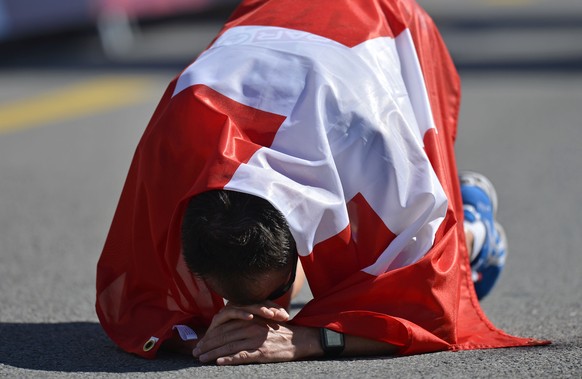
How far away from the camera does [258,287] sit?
248cm

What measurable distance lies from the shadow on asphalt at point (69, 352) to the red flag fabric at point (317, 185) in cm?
6

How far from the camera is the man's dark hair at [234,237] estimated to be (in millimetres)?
2393

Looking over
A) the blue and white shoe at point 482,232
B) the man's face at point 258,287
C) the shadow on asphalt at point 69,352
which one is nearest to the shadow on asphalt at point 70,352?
the shadow on asphalt at point 69,352

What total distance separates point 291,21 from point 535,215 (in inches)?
89.3

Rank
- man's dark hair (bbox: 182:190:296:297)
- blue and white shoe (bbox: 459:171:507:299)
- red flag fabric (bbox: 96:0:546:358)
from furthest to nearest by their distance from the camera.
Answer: blue and white shoe (bbox: 459:171:507:299) → red flag fabric (bbox: 96:0:546:358) → man's dark hair (bbox: 182:190:296:297)

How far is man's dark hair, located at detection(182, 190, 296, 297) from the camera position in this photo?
Answer: 2393 millimetres

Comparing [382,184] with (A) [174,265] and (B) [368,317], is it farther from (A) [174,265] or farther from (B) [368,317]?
(A) [174,265]

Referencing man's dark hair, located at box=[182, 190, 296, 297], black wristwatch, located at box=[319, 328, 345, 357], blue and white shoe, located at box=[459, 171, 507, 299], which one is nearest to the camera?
man's dark hair, located at box=[182, 190, 296, 297]

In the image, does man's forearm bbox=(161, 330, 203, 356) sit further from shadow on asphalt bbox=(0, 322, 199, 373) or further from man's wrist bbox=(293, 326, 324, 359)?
man's wrist bbox=(293, 326, 324, 359)

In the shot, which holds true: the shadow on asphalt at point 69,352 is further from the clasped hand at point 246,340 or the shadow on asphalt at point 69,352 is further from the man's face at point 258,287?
the man's face at point 258,287

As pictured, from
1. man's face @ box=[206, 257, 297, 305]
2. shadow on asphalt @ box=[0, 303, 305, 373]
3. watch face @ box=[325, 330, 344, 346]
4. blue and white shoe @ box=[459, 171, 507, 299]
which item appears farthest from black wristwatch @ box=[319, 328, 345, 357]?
blue and white shoe @ box=[459, 171, 507, 299]

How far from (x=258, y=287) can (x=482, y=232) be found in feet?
3.80

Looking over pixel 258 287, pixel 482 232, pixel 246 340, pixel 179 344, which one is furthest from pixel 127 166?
pixel 258 287

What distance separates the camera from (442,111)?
3076mm
